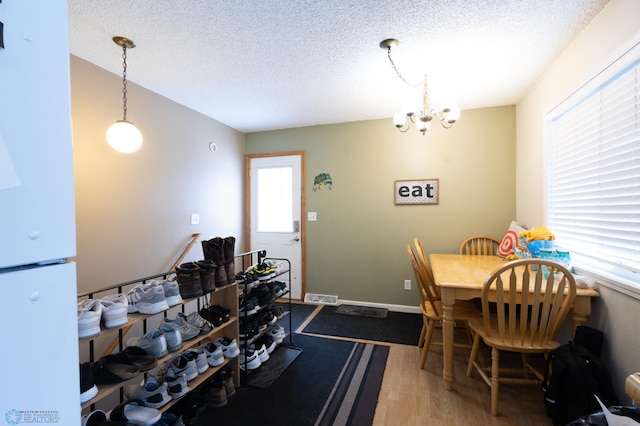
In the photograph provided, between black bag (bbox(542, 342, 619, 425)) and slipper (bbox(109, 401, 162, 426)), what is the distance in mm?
2059

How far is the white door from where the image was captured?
3.84m

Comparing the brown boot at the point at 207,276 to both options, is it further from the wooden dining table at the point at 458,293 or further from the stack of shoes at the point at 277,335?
the wooden dining table at the point at 458,293

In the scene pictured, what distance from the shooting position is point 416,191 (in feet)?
11.0

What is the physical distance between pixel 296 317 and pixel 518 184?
2.86 meters

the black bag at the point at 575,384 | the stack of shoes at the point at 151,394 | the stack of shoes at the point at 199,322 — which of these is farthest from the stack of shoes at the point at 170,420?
the black bag at the point at 575,384

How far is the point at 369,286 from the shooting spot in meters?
3.54

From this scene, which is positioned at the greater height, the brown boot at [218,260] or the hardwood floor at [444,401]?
the brown boot at [218,260]

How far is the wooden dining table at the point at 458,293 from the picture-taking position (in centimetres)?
168

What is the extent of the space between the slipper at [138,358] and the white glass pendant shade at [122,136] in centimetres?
154

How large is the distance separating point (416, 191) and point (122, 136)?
117 inches

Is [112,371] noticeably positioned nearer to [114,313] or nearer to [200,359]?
[114,313]

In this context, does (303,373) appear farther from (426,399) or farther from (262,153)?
(262,153)

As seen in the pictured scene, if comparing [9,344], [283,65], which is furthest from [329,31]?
[9,344]

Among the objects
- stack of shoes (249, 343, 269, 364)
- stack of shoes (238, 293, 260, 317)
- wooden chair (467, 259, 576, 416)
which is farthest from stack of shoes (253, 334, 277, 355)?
wooden chair (467, 259, 576, 416)
